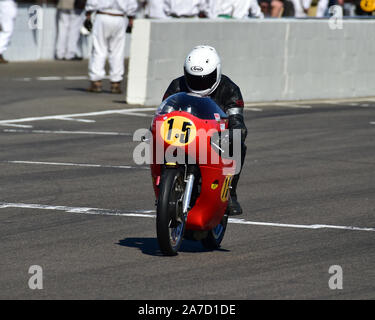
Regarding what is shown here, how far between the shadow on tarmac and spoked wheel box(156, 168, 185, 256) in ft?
0.77

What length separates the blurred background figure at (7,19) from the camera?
2645cm

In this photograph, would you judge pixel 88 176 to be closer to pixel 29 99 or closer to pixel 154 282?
pixel 154 282

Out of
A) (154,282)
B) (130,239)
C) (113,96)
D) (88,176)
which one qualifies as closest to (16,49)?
(113,96)

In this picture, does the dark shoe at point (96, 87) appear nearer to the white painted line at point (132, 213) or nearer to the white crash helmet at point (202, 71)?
the white painted line at point (132, 213)

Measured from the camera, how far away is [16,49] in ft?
94.8

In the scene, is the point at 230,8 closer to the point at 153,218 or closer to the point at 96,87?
the point at 96,87

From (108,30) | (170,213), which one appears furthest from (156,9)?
(170,213)

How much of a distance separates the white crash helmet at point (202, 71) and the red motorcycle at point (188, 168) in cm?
41

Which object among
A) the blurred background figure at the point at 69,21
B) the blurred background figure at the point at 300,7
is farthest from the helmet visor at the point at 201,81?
the blurred background figure at the point at 300,7

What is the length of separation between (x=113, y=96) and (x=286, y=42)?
3374 millimetres

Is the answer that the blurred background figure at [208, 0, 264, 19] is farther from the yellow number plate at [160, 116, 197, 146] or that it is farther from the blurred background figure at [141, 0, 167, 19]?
the yellow number plate at [160, 116, 197, 146]

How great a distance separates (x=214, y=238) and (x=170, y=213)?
889mm

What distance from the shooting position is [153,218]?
10602mm
